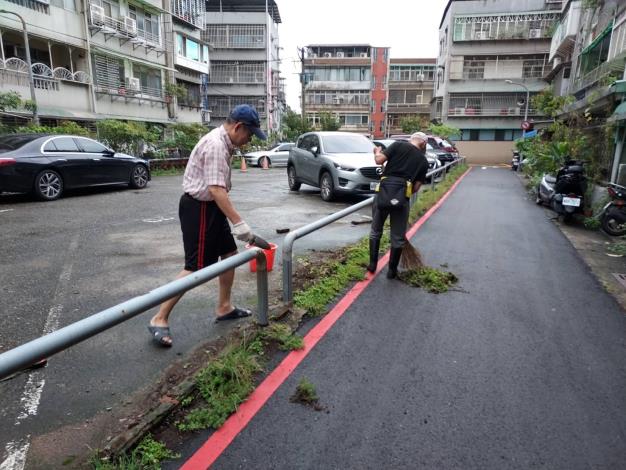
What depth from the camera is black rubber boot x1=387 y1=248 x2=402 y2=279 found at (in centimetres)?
528

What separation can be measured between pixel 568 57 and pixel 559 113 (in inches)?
590

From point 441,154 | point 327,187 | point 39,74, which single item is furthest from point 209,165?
point 441,154

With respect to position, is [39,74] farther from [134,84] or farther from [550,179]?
[550,179]

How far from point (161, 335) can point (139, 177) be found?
35.6 feet

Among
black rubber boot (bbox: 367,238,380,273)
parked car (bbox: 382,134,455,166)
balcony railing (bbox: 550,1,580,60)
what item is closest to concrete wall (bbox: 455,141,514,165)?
balcony railing (bbox: 550,1,580,60)

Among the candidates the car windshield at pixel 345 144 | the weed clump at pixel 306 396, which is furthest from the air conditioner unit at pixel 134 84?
the weed clump at pixel 306 396

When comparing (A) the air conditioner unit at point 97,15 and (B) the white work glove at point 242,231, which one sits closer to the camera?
(B) the white work glove at point 242,231

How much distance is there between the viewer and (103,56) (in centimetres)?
2233

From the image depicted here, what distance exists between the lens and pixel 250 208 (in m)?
10.1

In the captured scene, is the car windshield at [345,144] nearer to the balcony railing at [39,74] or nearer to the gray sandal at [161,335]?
the gray sandal at [161,335]

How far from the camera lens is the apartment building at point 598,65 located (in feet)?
34.6

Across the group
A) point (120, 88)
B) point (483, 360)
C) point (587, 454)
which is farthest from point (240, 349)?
point (120, 88)

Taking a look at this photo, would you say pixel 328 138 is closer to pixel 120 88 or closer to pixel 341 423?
pixel 341 423

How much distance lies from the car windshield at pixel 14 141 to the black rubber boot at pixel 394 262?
28.9 ft
